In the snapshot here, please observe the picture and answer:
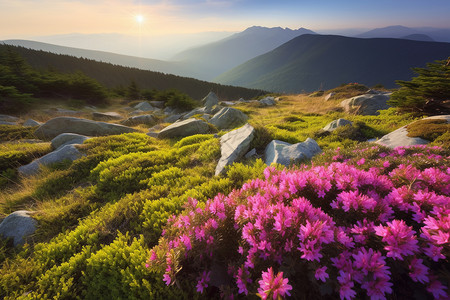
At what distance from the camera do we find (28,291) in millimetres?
2711

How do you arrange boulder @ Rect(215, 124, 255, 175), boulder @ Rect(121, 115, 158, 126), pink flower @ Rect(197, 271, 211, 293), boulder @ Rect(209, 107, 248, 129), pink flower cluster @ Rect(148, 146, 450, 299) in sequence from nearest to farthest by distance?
pink flower cluster @ Rect(148, 146, 450, 299) < pink flower @ Rect(197, 271, 211, 293) < boulder @ Rect(215, 124, 255, 175) < boulder @ Rect(209, 107, 248, 129) < boulder @ Rect(121, 115, 158, 126)

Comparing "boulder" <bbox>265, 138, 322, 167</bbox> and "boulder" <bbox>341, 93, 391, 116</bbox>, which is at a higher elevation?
"boulder" <bbox>265, 138, 322, 167</bbox>

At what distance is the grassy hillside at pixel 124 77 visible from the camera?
147 feet

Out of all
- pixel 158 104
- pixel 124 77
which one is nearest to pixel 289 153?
pixel 158 104

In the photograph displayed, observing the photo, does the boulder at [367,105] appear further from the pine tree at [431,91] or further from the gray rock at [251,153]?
the gray rock at [251,153]

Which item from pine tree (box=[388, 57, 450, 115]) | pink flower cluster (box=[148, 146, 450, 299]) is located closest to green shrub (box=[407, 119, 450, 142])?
pine tree (box=[388, 57, 450, 115])

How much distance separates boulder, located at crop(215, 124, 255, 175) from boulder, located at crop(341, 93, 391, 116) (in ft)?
36.4

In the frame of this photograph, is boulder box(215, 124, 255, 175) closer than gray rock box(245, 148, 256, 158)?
Yes

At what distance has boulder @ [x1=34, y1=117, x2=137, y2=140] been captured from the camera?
34.2 feet

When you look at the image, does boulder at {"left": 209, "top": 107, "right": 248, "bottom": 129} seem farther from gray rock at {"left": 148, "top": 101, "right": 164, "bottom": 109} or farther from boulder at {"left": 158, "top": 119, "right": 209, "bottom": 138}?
gray rock at {"left": 148, "top": 101, "right": 164, "bottom": 109}

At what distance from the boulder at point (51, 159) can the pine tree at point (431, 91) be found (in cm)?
1415

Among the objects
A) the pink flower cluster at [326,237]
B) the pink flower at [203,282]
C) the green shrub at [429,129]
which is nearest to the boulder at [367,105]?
the green shrub at [429,129]

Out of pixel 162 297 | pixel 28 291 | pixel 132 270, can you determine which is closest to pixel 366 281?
pixel 162 297

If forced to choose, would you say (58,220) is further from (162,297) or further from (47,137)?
(47,137)
